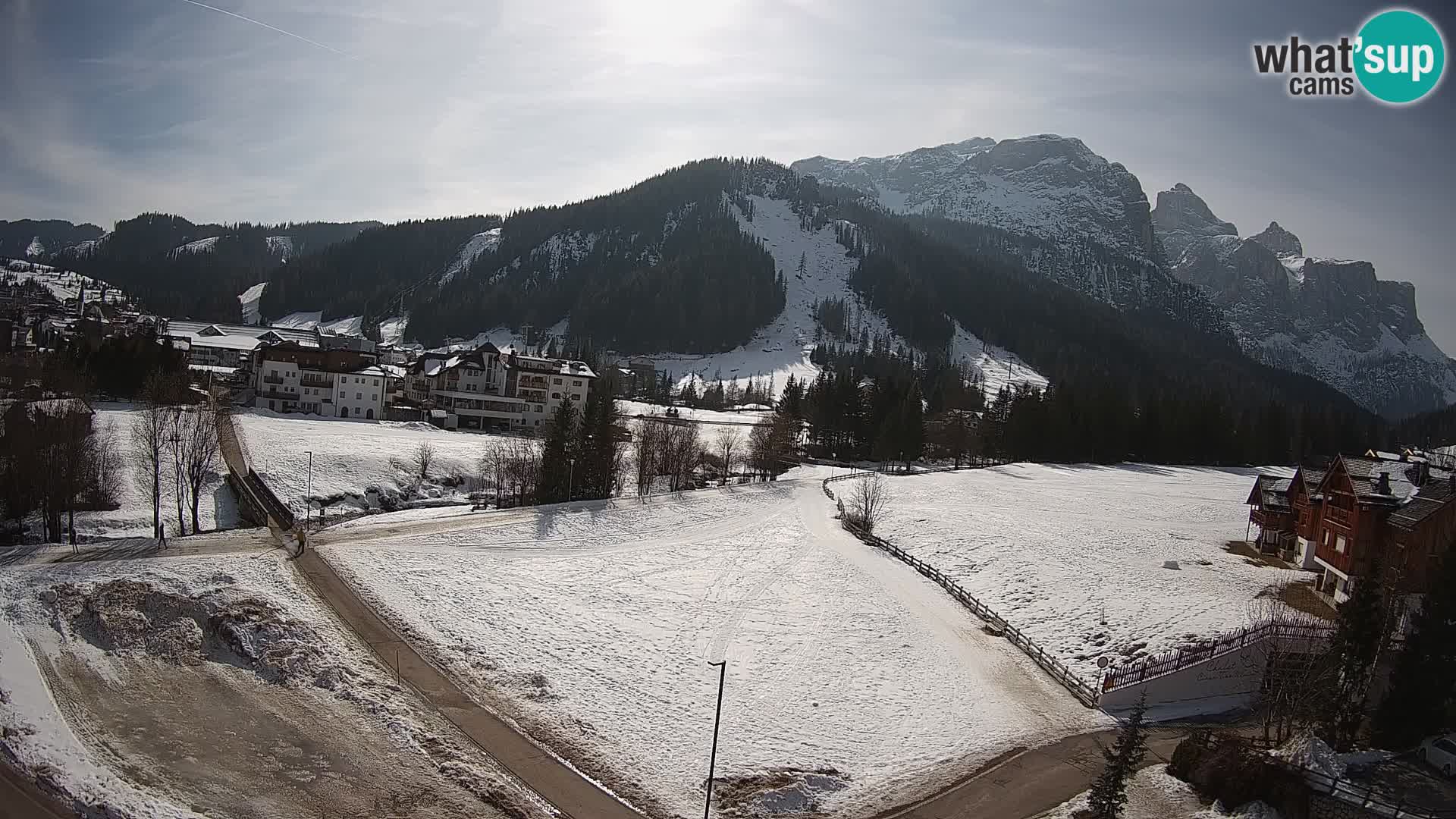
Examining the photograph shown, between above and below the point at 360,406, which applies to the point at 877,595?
below

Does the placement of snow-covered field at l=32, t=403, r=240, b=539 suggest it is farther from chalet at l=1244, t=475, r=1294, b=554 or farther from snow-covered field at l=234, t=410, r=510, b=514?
chalet at l=1244, t=475, r=1294, b=554

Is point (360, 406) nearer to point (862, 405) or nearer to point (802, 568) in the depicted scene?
point (862, 405)

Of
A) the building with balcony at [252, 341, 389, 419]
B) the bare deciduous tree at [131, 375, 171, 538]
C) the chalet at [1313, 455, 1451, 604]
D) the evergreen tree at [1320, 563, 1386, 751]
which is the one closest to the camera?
the evergreen tree at [1320, 563, 1386, 751]

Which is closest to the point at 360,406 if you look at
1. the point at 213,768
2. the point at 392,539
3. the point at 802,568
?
the point at 392,539

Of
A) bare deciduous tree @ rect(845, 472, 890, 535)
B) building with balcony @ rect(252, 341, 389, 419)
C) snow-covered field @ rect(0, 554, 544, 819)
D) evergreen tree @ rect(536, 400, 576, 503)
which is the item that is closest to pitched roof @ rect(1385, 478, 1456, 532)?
bare deciduous tree @ rect(845, 472, 890, 535)

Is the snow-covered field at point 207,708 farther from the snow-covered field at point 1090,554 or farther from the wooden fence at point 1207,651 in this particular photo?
the snow-covered field at point 1090,554

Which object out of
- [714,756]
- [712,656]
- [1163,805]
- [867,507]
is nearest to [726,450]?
[867,507]
